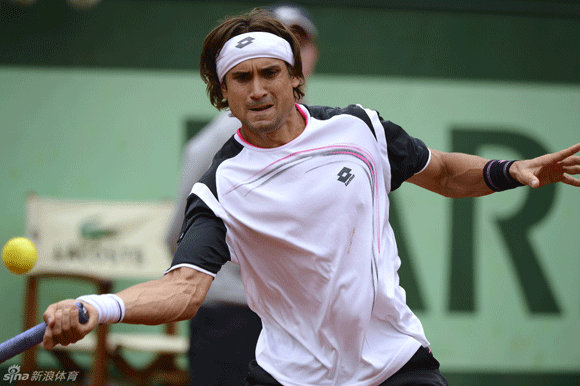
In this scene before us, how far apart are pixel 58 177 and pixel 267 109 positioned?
4574mm

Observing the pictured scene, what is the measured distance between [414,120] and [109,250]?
300 cm

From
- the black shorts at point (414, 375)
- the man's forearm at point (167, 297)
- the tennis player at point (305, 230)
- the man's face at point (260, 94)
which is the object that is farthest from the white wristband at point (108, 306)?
the man's face at point (260, 94)

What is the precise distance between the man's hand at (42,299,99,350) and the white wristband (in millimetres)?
71

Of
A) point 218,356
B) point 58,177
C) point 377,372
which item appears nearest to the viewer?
point 377,372

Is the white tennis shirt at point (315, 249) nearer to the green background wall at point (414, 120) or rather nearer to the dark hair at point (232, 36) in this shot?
the dark hair at point (232, 36)

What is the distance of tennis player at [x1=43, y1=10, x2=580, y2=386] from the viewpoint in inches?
103

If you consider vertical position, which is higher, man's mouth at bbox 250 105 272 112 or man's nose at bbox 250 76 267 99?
man's nose at bbox 250 76 267 99

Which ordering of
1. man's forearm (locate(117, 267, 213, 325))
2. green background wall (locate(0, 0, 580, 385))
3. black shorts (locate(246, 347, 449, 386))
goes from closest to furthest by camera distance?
man's forearm (locate(117, 267, 213, 325)), black shorts (locate(246, 347, 449, 386)), green background wall (locate(0, 0, 580, 385))

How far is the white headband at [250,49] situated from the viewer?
2666mm

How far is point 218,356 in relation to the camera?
3271 mm

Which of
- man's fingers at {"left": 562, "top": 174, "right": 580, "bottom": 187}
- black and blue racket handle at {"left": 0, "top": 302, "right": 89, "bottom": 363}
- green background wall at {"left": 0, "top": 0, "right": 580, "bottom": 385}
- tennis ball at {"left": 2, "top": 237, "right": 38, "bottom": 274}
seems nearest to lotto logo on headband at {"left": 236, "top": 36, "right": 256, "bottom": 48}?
tennis ball at {"left": 2, "top": 237, "right": 38, "bottom": 274}

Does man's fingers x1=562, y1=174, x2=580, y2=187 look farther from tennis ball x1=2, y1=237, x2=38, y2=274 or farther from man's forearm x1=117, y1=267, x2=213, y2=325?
tennis ball x1=2, y1=237, x2=38, y2=274

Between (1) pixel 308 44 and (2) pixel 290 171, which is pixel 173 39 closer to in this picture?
(1) pixel 308 44

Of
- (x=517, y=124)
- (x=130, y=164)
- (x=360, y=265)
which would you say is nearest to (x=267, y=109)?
(x=360, y=265)
